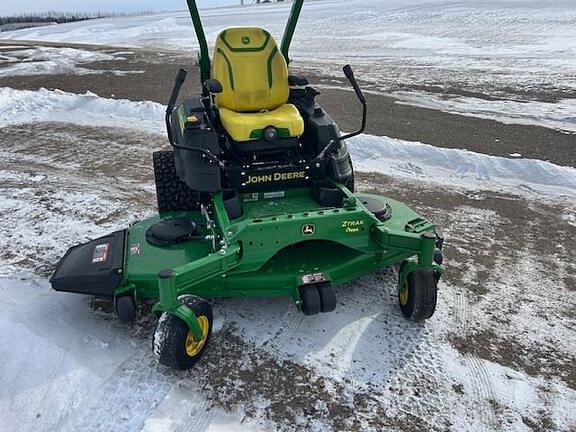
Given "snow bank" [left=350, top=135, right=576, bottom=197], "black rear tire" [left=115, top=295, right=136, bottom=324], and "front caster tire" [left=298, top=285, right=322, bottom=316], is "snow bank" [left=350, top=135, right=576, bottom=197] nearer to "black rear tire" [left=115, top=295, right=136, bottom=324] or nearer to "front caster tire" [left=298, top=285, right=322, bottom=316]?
"front caster tire" [left=298, top=285, right=322, bottom=316]

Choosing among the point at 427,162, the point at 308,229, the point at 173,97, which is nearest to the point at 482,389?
the point at 308,229

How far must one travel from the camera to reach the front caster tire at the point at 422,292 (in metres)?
3.57

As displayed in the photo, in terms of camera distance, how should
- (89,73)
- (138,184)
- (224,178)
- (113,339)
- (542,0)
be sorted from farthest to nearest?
(542,0) → (89,73) → (138,184) → (224,178) → (113,339)

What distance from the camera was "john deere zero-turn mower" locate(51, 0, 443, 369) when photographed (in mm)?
3473

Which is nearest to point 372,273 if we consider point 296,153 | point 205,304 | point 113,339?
point 296,153

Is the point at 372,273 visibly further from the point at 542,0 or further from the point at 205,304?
the point at 542,0

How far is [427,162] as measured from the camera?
6.93 meters

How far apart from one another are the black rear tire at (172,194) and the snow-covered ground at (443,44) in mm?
6125

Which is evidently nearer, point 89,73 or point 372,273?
point 372,273

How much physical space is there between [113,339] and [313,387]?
1340mm

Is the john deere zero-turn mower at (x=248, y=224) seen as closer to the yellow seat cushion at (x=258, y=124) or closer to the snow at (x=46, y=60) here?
the yellow seat cushion at (x=258, y=124)

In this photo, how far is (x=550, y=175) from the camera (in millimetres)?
6305

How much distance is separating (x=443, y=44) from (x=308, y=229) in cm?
1772

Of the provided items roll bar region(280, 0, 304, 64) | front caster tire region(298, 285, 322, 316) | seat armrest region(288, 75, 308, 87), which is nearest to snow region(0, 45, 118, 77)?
roll bar region(280, 0, 304, 64)
